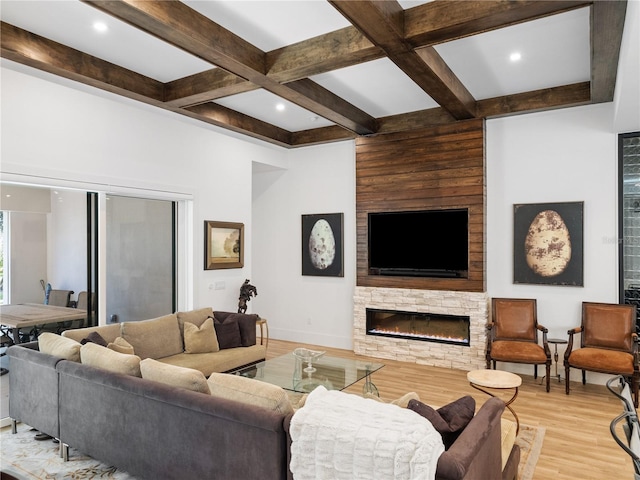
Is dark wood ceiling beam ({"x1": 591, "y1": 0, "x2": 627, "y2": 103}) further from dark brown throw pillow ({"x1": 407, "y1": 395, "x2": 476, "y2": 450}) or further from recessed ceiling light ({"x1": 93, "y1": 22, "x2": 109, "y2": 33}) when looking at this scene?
recessed ceiling light ({"x1": 93, "y1": 22, "x2": 109, "y2": 33})

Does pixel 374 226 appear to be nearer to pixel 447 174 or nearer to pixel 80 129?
pixel 447 174

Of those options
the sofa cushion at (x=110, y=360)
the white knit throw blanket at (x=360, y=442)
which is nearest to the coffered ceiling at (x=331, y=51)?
the sofa cushion at (x=110, y=360)

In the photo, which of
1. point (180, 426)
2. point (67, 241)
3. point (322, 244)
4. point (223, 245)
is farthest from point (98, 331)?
point (322, 244)

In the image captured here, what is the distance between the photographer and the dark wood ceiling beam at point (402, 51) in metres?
2.84

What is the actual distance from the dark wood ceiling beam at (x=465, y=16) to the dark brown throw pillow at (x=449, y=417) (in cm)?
250

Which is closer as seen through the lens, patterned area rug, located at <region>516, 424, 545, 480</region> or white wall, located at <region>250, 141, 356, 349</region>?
patterned area rug, located at <region>516, 424, 545, 480</region>

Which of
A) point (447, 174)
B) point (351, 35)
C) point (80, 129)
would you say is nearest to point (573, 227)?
point (447, 174)

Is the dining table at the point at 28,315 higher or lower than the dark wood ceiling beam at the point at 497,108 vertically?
lower

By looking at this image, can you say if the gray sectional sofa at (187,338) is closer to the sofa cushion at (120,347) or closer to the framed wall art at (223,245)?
the sofa cushion at (120,347)

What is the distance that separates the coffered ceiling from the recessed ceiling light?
0.02 metres

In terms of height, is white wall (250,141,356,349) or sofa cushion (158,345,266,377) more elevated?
white wall (250,141,356,349)

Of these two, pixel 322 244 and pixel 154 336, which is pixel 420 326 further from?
pixel 154 336

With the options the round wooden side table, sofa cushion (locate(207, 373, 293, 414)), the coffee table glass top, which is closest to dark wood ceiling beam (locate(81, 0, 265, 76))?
sofa cushion (locate(207, 373, 293, 414))

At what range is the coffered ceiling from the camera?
3.00 m
